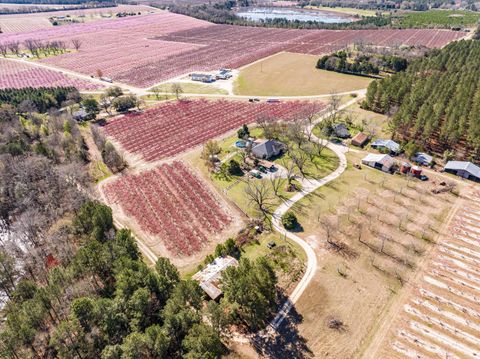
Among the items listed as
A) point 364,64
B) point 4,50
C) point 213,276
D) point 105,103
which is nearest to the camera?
point 213,276

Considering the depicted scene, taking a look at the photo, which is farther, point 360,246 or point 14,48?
point 14,48

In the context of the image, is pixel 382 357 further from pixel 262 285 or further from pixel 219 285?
pixel 219 285

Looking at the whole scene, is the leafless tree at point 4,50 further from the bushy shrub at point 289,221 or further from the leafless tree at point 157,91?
the bushy shrub at point 289,221

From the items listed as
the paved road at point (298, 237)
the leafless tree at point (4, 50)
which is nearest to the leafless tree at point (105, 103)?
the paved road at point (298, 237)

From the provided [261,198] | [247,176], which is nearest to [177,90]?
[247,176]

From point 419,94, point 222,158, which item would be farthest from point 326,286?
point 419,94

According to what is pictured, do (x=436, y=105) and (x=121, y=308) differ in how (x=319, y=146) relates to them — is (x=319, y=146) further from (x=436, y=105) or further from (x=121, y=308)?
(x=121, y=308)

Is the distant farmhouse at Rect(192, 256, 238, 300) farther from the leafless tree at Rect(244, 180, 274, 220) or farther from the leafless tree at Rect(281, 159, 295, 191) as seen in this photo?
the leafless tree at Rect(281, 159, 295, 191)
